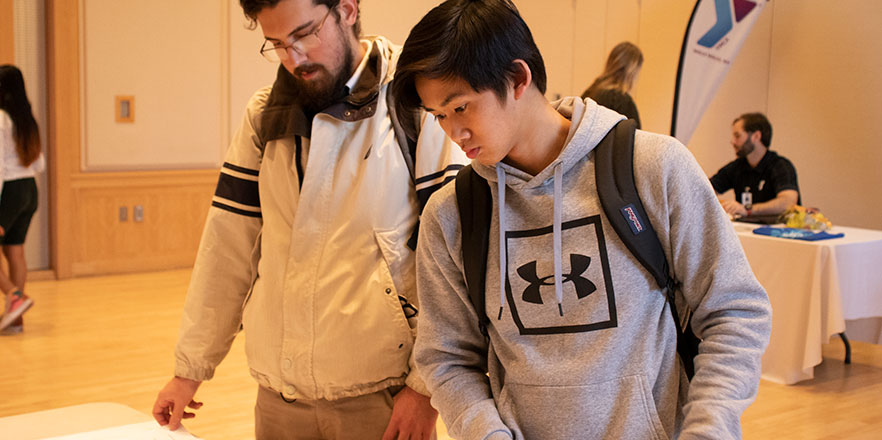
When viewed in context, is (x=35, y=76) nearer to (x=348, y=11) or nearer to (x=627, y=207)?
(x=348, y=11)

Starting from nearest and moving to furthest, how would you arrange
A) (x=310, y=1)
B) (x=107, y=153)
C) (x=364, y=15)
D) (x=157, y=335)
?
(x=310, y=1)
(x=157, y=335)
(x=107, y=153)
(x=364, y=15)

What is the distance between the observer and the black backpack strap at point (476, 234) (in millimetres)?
1249

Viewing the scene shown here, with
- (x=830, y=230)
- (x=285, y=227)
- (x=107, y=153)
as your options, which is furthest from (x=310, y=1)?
(x=107, y=153)

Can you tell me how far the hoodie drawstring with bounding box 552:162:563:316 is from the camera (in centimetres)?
117

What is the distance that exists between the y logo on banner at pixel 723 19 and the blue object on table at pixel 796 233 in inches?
86.0

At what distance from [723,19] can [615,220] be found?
18.9 ft

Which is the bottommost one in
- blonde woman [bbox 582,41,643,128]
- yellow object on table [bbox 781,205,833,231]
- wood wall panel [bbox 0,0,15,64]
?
yellow object on table [bbox 781,205,833,231]

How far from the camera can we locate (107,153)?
7148mm

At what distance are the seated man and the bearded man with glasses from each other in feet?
13.7

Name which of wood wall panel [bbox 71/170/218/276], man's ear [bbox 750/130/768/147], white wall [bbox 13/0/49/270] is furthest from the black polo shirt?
white wall [bbox 13/0/49/270]

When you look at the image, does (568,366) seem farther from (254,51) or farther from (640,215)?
(254,51)

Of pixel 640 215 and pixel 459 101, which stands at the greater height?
pixel 459 101

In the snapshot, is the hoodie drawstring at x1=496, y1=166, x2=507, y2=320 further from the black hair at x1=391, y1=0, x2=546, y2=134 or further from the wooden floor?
the wooden floor

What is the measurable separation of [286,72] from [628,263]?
78 centimetres
